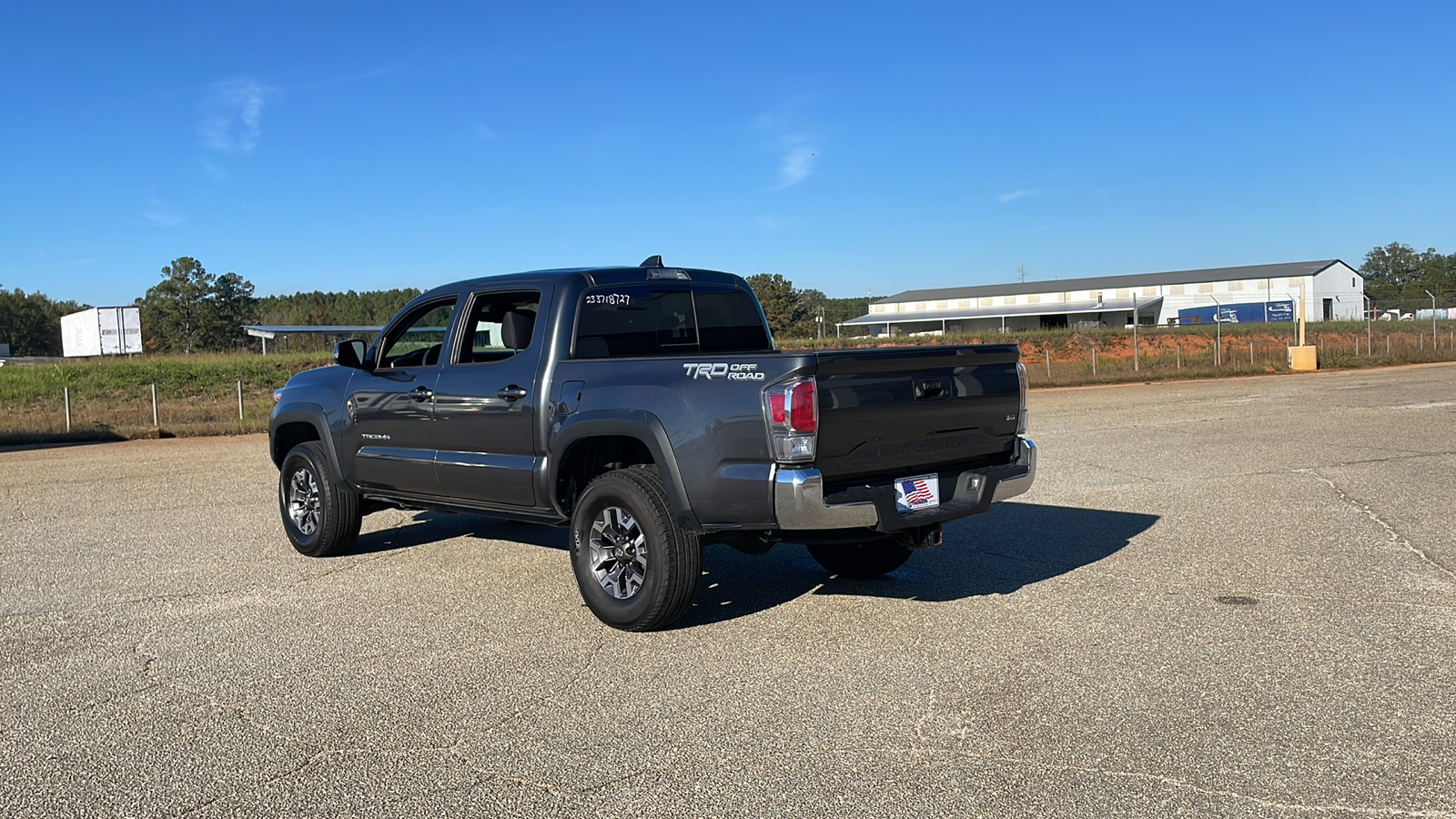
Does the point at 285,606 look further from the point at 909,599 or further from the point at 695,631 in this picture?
the point at 909,599

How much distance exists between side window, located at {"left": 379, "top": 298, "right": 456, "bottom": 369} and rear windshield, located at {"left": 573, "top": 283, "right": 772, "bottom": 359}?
1.26 m

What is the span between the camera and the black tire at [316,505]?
8.23 metres

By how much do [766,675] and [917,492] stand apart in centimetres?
128

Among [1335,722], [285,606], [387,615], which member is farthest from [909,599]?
[285,606]

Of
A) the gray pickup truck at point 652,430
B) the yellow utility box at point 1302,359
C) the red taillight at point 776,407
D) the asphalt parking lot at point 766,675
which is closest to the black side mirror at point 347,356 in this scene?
the gray pickup truck at point 652,430

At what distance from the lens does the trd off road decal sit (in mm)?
5473

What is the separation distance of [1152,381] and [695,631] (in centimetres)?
3006

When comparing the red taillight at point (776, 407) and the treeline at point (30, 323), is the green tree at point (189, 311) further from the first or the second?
the red taillight at point (776, 407)

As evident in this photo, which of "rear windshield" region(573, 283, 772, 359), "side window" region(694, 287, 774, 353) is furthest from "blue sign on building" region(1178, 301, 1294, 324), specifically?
"rear windshield" region(573, 283, 772, 359)

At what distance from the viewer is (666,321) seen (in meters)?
7.19

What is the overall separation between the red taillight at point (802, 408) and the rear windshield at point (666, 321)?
1.61 metres

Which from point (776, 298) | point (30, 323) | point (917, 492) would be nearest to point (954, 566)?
point (917, 492)

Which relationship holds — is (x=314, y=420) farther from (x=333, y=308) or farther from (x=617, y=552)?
(x=333, y=308)

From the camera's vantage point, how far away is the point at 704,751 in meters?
4.30
